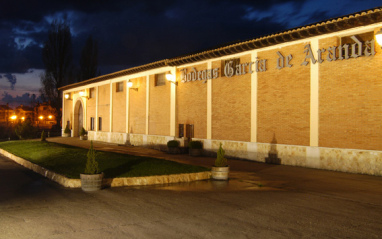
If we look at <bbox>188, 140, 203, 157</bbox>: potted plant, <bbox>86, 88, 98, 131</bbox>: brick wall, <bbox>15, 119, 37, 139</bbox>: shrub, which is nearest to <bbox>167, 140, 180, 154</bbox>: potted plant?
<bbox>188, 140, 203, 157</bbox>: potted plant

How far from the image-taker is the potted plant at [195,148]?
19.1 meters

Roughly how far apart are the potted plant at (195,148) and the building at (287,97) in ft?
1.34

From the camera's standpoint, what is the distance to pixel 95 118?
33.0m

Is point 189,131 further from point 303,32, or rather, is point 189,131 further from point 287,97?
point 303,32

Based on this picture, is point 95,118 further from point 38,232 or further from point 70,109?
point 38,232

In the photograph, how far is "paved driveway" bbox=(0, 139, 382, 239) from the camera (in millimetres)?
5625

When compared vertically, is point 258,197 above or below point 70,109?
below

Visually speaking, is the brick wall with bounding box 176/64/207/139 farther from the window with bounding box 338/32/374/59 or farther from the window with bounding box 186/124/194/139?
the window with bounding box 338/32/374/59

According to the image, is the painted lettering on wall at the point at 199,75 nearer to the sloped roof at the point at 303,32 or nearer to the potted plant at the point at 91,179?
the sloped roof at the point at 303,32

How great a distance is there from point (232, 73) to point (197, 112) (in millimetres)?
3706

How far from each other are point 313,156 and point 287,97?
296 cm

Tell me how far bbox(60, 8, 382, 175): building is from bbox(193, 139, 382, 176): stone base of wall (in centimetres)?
4

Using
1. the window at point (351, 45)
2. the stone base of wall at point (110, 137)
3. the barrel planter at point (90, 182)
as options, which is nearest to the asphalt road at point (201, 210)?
the barrel planter at point (90, 182)

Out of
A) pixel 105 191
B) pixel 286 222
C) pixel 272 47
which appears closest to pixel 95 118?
pixel 272 47
